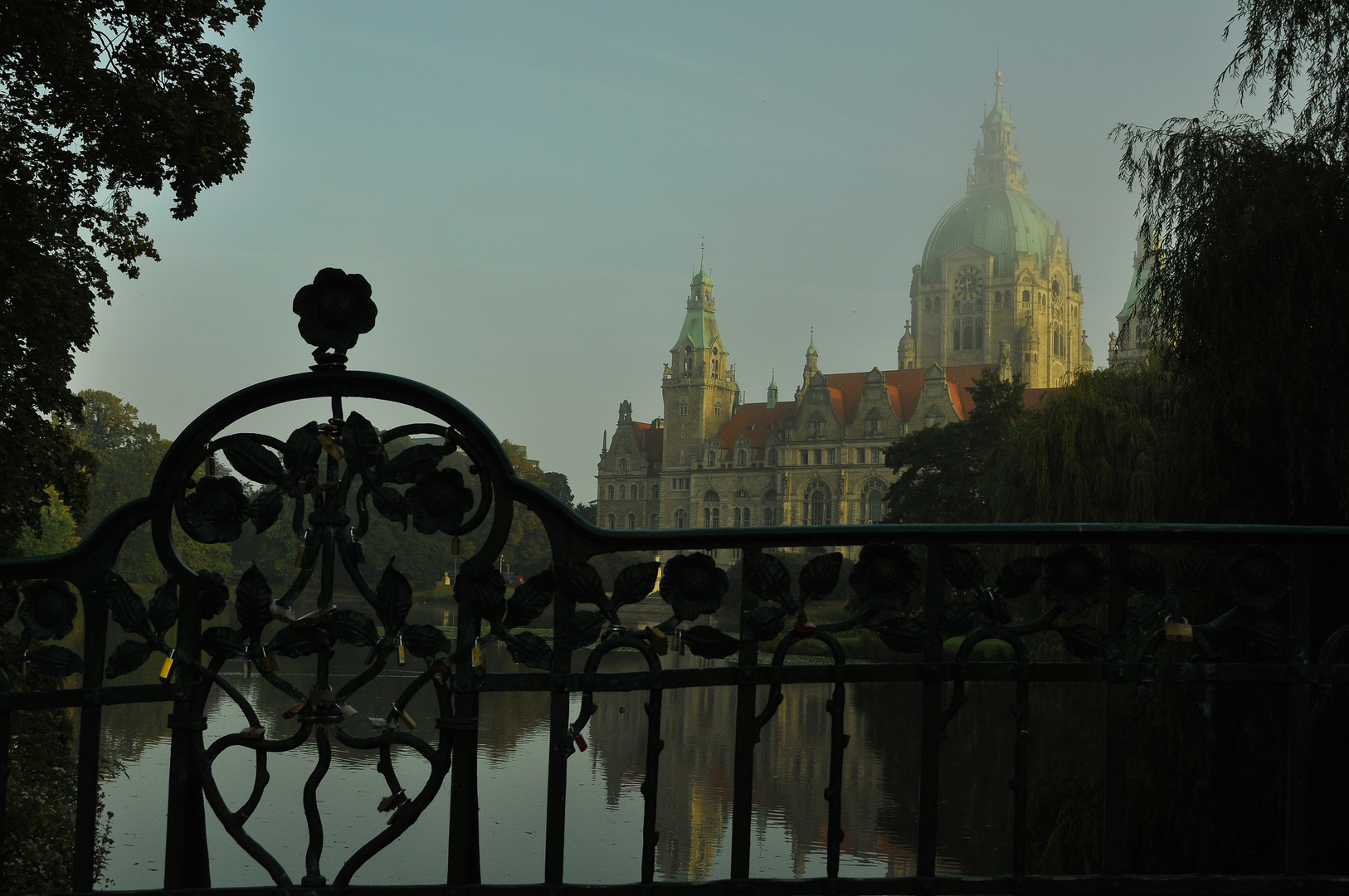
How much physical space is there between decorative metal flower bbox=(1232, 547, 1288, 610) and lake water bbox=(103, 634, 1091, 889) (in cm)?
894

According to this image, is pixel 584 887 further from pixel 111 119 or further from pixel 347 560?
pixel 111 119

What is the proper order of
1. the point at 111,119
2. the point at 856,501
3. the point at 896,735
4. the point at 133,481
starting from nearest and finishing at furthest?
the point at 111,119 < the point at 896,735 < the point at 133,481 < the point at 856,501

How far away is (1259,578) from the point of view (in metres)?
2.53

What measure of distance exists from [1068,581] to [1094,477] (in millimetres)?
20101

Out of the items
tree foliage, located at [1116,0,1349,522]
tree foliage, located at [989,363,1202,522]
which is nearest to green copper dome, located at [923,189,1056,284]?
tree foliage, located at [989,363,1202,522]

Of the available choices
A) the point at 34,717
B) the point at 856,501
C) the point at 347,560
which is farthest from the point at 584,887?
the point at 856,501

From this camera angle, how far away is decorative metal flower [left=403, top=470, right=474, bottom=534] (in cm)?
241

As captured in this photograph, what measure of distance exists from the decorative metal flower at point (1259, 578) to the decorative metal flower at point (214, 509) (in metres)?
1.87

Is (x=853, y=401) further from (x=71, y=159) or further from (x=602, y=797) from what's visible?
(x=71, y=159)

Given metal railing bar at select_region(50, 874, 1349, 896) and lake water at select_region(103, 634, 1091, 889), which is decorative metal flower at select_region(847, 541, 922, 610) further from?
lake water at select_region(103, 634, 1091, 889)

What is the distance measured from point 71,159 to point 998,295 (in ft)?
283

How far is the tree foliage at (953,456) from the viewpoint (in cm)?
3900

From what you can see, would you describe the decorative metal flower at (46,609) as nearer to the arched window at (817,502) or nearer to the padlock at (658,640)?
the padlock at (658,640)

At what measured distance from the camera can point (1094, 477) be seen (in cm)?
2166
